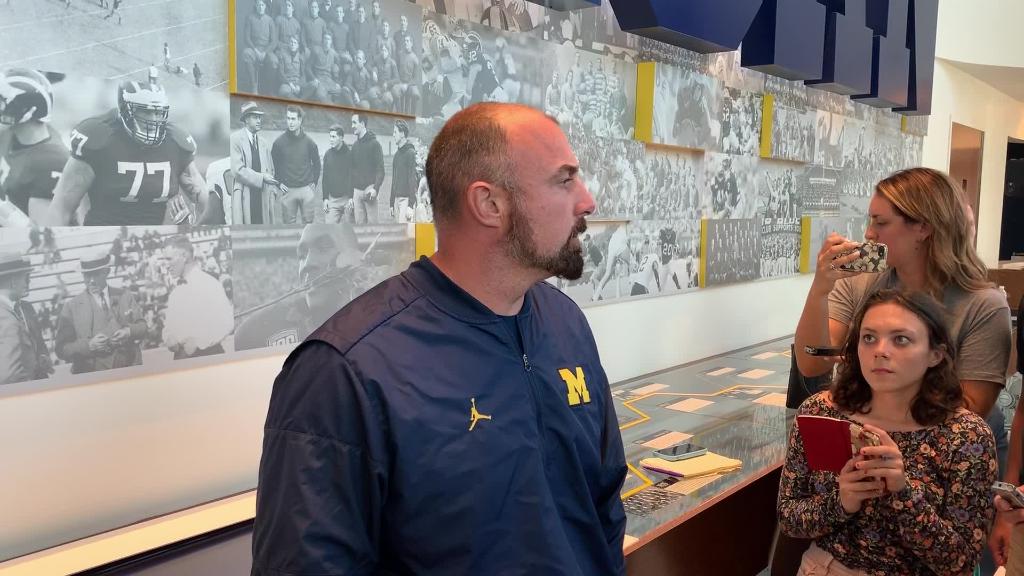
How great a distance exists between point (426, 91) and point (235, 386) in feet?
4.19

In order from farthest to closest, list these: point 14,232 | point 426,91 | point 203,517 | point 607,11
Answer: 1. point 607,11
2. point 426,91
3. point 203,517
4. point 14,232

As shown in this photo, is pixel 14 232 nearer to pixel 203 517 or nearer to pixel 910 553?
pixel 203 517

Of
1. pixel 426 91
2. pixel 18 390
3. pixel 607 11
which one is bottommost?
pixel 18 390

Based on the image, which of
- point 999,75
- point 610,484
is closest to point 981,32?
point 999,75

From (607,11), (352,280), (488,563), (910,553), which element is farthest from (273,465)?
(607,11)

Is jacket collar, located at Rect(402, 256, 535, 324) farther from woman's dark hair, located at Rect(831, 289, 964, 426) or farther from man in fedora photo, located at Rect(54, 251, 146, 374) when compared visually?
woman's dark hair, located at Rect(831, 289, 964, 426)

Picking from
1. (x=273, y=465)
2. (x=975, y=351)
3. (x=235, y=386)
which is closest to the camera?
(x=273, y=465)

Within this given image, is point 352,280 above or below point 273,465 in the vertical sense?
above

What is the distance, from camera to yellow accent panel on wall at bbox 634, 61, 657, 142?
13.6 ft

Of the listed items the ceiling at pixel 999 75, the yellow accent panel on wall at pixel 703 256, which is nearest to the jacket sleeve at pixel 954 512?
the yellow accent panel on wall at pixel 703 256

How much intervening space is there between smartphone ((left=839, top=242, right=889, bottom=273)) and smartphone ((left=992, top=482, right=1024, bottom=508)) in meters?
1.00

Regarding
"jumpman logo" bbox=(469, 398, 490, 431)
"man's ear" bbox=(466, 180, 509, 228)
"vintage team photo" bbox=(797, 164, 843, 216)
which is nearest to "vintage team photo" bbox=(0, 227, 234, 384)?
"man's ear" bbox=(466, 180, 509, 228)

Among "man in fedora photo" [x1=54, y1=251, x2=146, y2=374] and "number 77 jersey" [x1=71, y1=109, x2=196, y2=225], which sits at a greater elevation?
"number 77 jersey" [x1=71, y1=109, x2=196, y2=225]

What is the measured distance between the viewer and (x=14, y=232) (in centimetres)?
189
